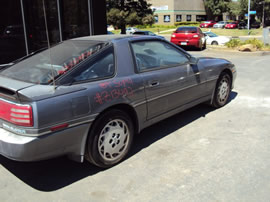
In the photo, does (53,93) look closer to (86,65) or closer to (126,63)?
(86,65)

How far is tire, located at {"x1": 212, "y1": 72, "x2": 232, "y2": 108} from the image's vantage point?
5449mm

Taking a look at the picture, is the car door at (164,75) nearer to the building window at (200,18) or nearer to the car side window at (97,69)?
the car side window at (97,69)

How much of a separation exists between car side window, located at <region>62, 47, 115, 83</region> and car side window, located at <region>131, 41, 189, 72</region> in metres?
0.43

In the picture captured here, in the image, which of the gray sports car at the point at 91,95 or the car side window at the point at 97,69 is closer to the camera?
the gray sports car at the point at 91,95

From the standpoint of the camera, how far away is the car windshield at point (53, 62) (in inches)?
125

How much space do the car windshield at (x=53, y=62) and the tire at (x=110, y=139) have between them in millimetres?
718

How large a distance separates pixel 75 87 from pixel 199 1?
67.1m

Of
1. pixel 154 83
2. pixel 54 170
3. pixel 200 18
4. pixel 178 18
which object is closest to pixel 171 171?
pixel 154 83

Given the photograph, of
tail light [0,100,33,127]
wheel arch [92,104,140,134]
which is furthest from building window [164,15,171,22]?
tail light [0,100,33,127]

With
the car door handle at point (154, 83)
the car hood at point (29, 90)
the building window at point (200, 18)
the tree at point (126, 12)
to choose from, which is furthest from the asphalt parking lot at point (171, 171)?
the building window at point (200, 18)

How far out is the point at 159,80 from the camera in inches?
156

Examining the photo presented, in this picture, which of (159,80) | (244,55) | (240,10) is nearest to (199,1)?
(240,10)

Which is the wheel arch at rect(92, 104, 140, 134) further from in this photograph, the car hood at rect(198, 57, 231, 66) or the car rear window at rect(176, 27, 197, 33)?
the car rear window at rect(176, 27, 197, 33)

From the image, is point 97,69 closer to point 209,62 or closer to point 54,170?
point 54,170
